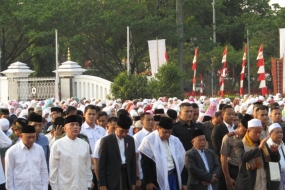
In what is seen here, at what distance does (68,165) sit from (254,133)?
8.15 ft

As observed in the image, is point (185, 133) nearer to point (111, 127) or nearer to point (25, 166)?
point (111, 127)

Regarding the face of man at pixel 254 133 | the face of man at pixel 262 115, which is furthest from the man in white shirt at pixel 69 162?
the face of man at pixel 262 115

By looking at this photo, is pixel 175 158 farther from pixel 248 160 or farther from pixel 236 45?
pixel 236 45

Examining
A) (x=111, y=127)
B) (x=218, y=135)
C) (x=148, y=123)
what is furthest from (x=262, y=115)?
(x=111, y=127)

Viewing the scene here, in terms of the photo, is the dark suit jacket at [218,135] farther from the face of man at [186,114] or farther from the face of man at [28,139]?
the face of man at [28,139]

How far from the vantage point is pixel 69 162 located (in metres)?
10.9

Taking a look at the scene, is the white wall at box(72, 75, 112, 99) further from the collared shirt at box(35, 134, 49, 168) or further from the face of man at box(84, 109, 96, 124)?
the collared shirt at box(35, 134, 49, 168)

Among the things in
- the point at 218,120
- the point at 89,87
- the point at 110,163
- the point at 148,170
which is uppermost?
the point at 89,87

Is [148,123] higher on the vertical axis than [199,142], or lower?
higher

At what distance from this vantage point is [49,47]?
137 feet

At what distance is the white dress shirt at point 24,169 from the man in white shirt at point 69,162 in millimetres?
171

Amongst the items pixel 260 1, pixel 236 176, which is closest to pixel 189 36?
pixel 260 1

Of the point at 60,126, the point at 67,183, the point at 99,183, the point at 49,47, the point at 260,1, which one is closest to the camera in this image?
the point at 67,183

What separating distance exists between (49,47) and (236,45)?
21.5 m
